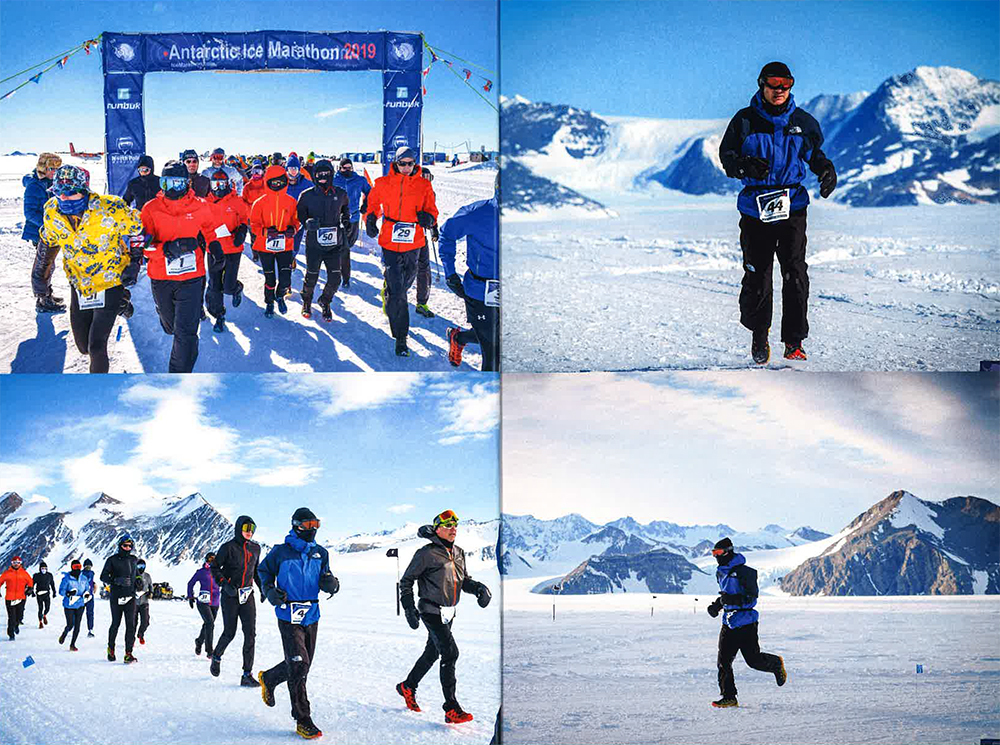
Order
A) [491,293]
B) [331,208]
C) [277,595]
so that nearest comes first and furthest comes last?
[277,595]
[491,293]
[331,208]

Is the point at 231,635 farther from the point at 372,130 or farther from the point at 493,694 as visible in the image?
the point at 372,130

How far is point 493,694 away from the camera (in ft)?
17.5

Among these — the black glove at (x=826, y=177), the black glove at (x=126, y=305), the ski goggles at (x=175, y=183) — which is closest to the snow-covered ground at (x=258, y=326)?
the black glove at (x=126, y=305)

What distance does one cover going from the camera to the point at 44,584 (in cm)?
545

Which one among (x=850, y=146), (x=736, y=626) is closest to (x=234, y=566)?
(x=736, y=626)

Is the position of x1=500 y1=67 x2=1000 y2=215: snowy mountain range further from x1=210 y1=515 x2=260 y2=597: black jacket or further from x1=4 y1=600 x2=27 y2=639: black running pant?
x1=4 y1=600 x2=27 y2=639: black running pant

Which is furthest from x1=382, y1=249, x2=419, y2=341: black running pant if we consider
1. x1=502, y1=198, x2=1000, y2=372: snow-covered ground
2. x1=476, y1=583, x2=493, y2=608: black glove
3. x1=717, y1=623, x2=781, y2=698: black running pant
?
x1=717, y1=623, x2=781, y2=698: black running pant

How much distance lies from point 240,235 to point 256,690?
7.08ft

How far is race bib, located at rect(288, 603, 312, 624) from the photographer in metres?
4.98

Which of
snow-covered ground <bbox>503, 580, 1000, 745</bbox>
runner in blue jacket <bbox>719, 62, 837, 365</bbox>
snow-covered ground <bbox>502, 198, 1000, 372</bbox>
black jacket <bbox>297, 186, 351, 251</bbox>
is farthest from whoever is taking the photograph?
black jacket <bbox>297, 186, 351, 251</bbox>

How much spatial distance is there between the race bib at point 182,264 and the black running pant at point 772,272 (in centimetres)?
260

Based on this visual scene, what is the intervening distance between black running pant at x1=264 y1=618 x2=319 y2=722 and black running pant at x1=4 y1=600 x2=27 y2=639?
129cm

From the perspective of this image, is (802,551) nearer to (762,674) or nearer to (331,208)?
(762,674)

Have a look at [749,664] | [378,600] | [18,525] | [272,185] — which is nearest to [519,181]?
[272,185]
